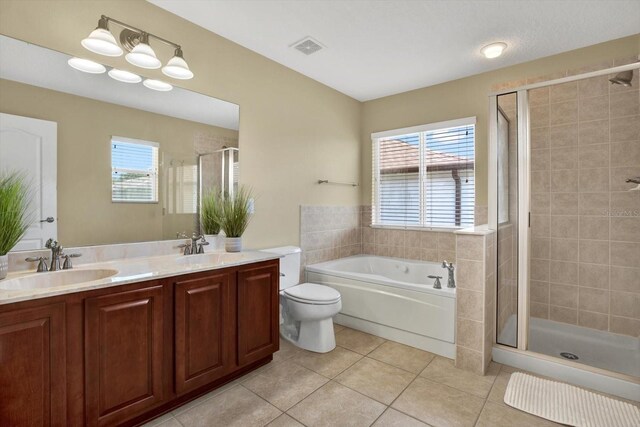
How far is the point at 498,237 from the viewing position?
2.48 m

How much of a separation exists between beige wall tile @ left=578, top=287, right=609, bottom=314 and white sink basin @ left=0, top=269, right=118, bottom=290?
372 centimetres

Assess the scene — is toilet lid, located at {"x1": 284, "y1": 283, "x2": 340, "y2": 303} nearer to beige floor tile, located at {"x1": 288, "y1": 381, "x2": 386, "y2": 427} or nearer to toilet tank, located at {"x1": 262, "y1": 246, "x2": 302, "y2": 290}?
toilet tank, located at {"x1": 262, "y1": 246, "x2": 302, "y2": 290}

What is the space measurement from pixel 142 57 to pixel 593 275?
3948mm

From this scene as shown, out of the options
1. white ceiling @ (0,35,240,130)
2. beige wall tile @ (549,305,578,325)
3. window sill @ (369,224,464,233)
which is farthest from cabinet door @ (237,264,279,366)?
beige wall tile @ (549,305,578,325)

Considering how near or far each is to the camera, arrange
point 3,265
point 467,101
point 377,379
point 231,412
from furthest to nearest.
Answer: point 467,101 → point 377,379 → point 231,412 → point 3,265

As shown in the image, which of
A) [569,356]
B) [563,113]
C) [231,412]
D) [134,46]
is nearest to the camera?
[231,412]

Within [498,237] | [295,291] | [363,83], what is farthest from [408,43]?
[295,291]

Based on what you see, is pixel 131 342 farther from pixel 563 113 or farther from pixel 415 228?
pixel 563 113

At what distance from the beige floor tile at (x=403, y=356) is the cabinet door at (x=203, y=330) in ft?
3.95

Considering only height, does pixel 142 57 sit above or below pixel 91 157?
above

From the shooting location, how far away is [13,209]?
1.55m

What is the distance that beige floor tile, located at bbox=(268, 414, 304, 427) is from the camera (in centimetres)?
171

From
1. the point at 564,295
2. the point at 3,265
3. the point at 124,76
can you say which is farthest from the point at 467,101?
the point at 3,265

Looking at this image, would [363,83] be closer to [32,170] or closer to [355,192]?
[355,192]
